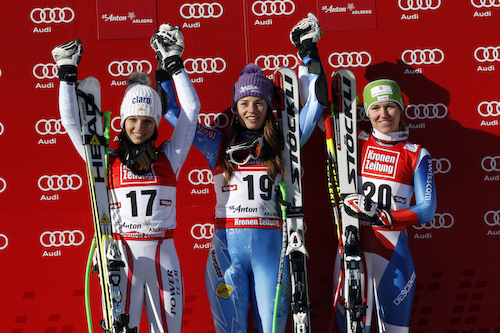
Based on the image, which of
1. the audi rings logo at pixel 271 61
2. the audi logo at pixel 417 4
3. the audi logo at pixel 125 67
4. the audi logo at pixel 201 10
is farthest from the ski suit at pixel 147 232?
the audi logo at pixel 417 4

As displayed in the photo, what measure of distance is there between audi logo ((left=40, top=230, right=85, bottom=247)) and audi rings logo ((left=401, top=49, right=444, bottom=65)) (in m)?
3.45

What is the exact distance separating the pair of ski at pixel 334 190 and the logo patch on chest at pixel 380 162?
108mm

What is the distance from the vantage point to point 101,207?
3.57 metres

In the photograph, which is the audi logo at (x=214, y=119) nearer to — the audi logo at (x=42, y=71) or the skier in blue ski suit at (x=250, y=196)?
the skier in blue ski suit at (x=250, y=196)

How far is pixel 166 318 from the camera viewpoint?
3461 millimetres

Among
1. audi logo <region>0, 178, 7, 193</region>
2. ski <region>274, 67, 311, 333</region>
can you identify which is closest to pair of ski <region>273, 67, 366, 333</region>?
ski <region>274, 67, 311, 333</region>

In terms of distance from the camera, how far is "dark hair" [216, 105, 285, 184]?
3758 millimetres

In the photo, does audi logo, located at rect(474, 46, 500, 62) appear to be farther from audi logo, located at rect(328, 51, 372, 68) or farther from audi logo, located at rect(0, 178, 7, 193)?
audi logo, located at rect(0, 178, 7, 193)

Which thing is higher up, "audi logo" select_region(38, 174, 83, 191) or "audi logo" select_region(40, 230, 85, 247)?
"audi logo" select_region(38, 174, 83, 191)

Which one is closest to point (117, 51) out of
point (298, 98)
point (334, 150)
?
point (298, 98)

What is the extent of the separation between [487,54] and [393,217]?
2.20 m

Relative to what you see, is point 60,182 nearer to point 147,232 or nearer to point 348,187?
point 147,232

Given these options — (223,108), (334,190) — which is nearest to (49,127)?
(223,108)

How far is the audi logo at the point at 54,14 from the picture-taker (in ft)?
14.8
